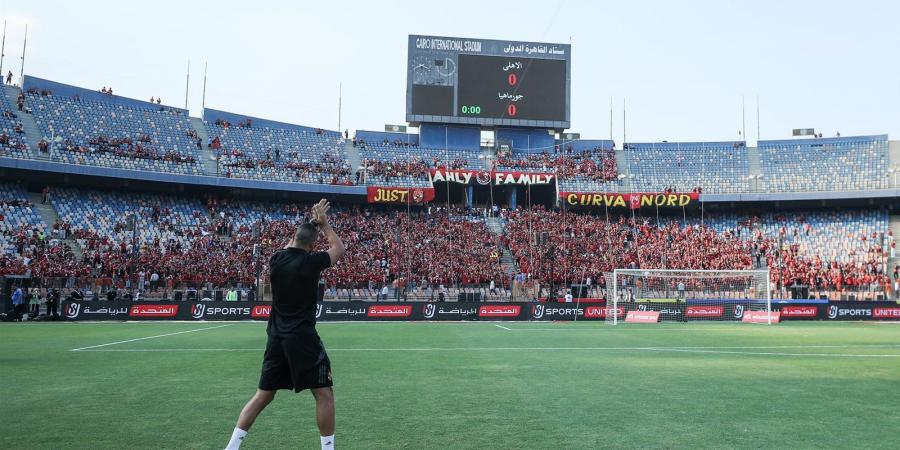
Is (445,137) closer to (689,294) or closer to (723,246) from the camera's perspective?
(723,246)

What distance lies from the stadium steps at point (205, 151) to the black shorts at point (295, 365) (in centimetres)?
5063

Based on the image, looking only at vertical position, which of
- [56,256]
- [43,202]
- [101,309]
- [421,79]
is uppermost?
[421,79]

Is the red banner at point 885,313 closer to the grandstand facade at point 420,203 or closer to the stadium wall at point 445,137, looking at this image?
the grandstand facade at point 420,203

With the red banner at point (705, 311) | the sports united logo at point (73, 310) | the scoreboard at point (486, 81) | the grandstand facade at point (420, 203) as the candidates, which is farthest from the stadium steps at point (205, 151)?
the red banner at point (705, 311)

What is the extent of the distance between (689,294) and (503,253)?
16.1 m

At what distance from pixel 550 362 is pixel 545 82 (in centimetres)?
4812

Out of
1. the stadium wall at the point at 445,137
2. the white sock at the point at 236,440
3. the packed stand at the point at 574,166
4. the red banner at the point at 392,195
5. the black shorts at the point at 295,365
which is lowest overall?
the white sock at the point at 236,440

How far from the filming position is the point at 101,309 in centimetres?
3466

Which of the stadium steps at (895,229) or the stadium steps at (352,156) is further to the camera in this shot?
the stadium steps at (352,156)

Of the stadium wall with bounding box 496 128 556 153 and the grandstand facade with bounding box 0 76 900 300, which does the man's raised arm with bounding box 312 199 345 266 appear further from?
the stadium wall with bounding box 496 128 556 153

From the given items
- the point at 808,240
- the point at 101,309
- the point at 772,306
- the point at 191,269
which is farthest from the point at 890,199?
the point at 101,309

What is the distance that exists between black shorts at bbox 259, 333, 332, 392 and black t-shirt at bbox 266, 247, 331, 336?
0.10 m

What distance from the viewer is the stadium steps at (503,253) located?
49.3m

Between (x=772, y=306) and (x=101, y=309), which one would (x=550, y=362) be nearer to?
(x=101, y=309)
